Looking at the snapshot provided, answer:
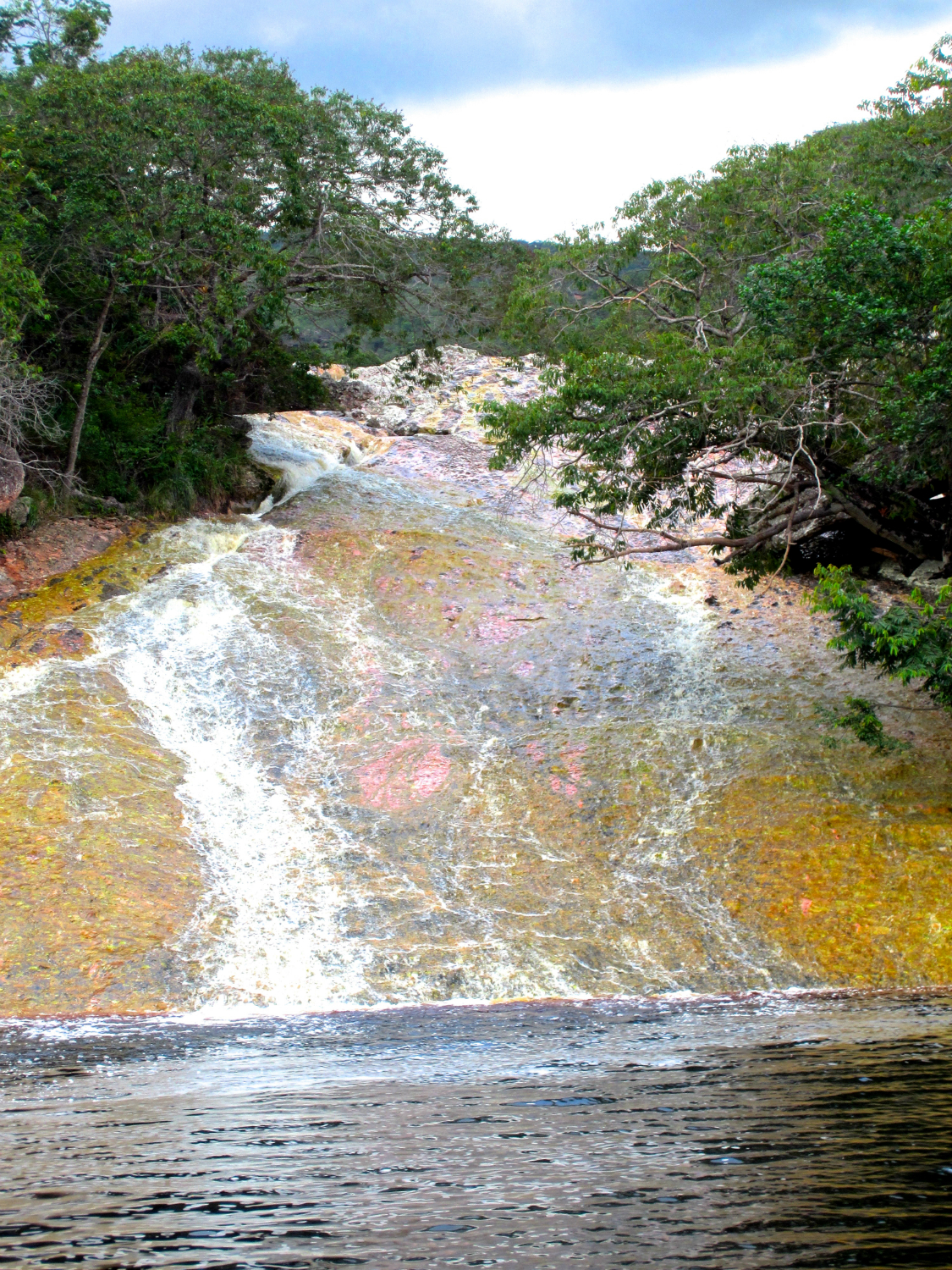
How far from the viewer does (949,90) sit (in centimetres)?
1700

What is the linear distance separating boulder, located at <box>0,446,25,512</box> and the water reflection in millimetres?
12462

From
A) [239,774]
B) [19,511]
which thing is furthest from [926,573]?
[19,511]

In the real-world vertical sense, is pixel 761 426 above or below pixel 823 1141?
above

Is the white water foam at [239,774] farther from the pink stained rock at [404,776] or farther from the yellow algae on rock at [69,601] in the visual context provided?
the pink stained rock at [404,776]

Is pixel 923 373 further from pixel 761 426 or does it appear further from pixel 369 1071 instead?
pixel 369 1071

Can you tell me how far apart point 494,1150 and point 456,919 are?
24.6 feet

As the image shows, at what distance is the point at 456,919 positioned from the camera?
38.9 ft

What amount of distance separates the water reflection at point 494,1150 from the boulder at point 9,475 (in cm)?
1246

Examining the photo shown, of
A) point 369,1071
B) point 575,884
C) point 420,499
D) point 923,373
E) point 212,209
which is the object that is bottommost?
point 575,884

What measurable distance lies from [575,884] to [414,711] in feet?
16.4

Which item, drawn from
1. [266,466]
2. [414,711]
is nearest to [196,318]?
[266,466]

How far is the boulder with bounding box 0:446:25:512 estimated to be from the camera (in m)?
17.8

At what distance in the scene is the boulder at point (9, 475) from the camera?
1775 centimetres

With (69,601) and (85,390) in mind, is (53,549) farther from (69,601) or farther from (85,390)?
(85,390)
